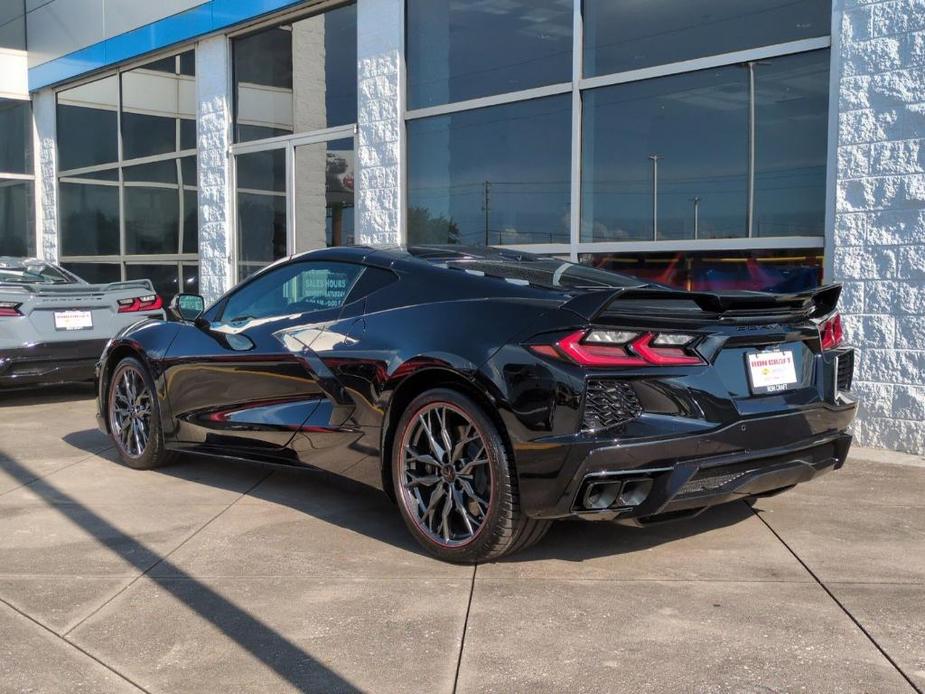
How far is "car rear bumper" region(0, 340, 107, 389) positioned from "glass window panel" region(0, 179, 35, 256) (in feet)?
28.5

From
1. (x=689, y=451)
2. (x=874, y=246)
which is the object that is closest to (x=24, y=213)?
(x=874, y=246)

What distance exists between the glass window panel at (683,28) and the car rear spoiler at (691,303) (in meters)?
3.39

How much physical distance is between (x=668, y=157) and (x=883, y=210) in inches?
70.4

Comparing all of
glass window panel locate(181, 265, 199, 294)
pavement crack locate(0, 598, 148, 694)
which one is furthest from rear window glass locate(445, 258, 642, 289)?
glass window panel locate(181, 265, 199, 294)

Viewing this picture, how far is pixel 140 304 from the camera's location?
914 centimetres

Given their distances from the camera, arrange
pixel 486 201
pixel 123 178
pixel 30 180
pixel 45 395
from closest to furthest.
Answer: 1. pixel 486 201
2. pixel 45 395
3. pixel 123 178
4. pixel 30 180

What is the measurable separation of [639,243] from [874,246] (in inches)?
73.3

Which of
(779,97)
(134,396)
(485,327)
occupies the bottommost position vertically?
(134,396)

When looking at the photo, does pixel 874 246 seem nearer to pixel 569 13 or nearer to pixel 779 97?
pixel 779 97

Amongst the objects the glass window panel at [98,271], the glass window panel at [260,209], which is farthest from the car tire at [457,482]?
the glass window panel at [98,271]

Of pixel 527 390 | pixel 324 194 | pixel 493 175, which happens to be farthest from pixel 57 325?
pixel 527 390

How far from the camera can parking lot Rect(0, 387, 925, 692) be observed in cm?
313

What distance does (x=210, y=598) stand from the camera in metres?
3.84

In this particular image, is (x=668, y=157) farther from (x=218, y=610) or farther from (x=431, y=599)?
(x=218, y=610)
